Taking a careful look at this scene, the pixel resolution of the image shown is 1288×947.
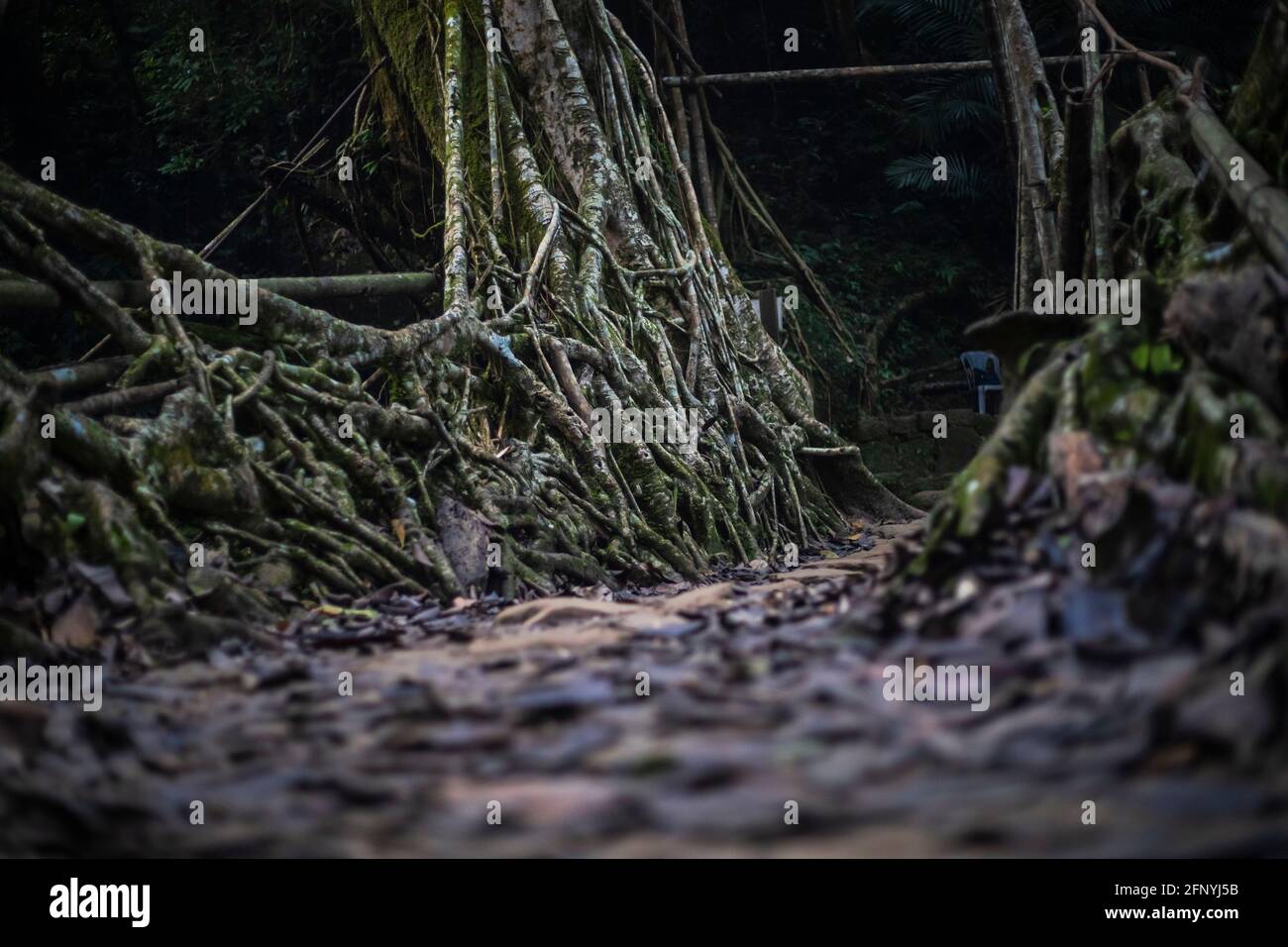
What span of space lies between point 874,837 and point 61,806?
1261 mm

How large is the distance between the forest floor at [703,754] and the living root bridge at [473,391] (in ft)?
Result: 3.85

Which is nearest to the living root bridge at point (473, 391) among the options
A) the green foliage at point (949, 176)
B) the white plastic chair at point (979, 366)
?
the white plastic chair at point (979, 366)

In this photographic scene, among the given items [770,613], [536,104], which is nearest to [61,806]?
[770,613]

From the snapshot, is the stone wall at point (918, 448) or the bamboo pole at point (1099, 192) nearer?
the bamboo pole at point (1099, 192)

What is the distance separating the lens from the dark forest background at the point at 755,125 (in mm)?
10172

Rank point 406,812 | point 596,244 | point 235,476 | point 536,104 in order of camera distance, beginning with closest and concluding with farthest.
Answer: point 406,812, point 235,476, point 596,244, point 536,104

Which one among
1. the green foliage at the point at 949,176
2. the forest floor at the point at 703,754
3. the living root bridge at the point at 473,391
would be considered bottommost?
the forest floor at the point at 703,754

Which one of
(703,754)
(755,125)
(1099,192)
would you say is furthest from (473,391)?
(755,125)

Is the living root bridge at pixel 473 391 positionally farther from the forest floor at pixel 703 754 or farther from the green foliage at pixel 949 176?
the green foliage at pixel 949 176

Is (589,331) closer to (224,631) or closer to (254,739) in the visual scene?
(224,631)

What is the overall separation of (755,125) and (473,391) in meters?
7.96

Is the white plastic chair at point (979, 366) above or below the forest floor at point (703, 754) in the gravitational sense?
above

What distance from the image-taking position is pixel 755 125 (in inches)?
472

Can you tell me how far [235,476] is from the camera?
3.71 metres
